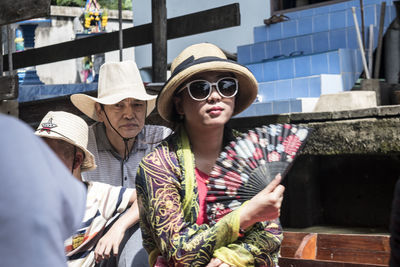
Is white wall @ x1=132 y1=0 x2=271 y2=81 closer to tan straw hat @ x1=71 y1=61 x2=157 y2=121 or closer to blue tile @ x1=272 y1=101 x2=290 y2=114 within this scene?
blue tile @ x1=272 y1=101 x2=290 y2=114

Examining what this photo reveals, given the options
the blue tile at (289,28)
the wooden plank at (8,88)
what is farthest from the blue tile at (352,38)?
the wooden plank at (8,88)

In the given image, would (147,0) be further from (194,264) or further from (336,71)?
(194,264)

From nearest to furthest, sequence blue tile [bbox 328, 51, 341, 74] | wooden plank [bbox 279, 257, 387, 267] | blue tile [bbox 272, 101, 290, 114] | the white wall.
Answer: wooden plank [bbox 279, 257, 387, 267]
blue tile [bbox 272, 101, 290, 114]
blue tile [bbox 328, 51, 341, 74]
the white wall

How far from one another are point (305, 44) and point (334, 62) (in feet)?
2.54

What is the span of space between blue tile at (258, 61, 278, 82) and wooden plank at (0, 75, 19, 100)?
12.9ft

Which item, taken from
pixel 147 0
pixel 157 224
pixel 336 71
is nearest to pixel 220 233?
pixel 157 224

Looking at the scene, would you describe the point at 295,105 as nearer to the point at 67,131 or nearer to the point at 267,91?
the point at 267,91

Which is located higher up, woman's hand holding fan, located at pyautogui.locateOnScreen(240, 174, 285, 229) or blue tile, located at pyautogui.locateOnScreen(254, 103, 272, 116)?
blue tile, located at pyautogui.locateOnScreen(254, 103, 272, 116)

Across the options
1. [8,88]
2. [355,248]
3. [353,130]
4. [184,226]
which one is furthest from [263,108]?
[184,226]

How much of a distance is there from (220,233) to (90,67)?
1843cm

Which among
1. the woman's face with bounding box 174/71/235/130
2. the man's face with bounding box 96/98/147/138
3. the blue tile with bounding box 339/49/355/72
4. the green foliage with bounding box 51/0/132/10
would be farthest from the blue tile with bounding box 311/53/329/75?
the green foliage with bounding box 51/0/132/10

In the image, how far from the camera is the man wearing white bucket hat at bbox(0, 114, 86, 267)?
0.83m

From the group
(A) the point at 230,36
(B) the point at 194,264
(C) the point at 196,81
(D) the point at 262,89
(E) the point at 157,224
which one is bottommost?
(B) the point at 194,264

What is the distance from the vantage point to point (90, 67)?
20281 mm
